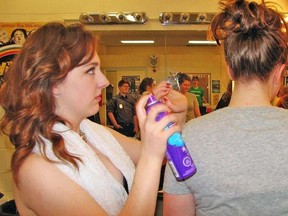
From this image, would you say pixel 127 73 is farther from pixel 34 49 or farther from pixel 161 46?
pixel 34 49

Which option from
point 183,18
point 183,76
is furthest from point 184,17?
point 183,76

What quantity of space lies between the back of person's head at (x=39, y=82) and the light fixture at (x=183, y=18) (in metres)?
2.09

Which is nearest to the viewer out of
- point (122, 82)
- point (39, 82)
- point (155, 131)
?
point (155, 131)

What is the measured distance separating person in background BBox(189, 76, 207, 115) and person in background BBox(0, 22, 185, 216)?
1560mm

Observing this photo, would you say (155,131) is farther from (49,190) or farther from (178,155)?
(49,190)

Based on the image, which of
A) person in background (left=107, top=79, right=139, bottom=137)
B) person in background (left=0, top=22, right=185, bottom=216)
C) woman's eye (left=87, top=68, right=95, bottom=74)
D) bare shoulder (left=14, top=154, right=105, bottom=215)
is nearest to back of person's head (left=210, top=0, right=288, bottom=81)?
person in background (left=0, top=22, right=185, bottom=216)

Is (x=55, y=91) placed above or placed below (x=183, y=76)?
below

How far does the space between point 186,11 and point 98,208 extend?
2.45m

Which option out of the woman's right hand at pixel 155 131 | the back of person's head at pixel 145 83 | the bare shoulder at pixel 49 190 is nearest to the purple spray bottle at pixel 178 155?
the woman's right hand at pixel 155 131

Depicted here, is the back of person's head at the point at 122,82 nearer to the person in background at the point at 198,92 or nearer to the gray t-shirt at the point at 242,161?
the person in background at the point at 198,92

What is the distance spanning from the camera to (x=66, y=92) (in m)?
0.90

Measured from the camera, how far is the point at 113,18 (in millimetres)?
2854

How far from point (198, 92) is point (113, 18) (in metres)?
1.04

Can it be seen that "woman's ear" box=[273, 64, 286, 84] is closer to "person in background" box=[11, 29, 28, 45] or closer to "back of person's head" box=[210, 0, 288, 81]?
"back of person's head" box=[210, 0, 288, 81]
